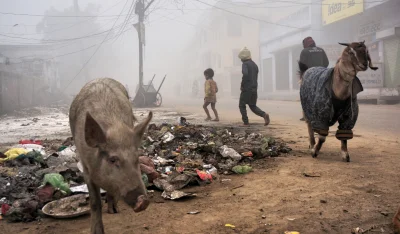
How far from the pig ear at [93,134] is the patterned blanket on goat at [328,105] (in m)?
3.54

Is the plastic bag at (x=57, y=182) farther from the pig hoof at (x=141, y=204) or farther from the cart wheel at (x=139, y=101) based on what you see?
the cart wheel at (x=139, y=101)

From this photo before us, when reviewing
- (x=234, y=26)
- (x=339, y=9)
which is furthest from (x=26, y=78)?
(x=234, y=26)

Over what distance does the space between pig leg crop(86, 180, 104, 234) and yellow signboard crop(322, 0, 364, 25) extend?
67.8 feet

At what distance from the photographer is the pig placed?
2.74 metres

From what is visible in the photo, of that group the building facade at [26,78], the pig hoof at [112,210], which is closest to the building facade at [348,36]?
the pig hoof at [112,210]

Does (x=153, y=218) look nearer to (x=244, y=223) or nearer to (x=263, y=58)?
(x=244, y=223)

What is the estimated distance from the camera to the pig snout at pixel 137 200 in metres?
2.58

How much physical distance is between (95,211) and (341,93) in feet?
12.1

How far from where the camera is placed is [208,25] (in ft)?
163

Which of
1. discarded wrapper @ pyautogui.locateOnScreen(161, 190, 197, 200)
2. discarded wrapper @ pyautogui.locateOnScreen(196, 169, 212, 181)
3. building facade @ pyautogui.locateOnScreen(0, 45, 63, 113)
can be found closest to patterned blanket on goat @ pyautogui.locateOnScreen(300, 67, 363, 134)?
discarded wrapper @ pyautogui.locateOnScreen(196, 169, 212, 181)

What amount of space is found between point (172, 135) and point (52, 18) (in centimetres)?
4617

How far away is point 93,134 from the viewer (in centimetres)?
287

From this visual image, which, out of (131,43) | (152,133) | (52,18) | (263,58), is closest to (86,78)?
(52,18)

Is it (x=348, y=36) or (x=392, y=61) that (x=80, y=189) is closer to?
(x=392, y=61)
